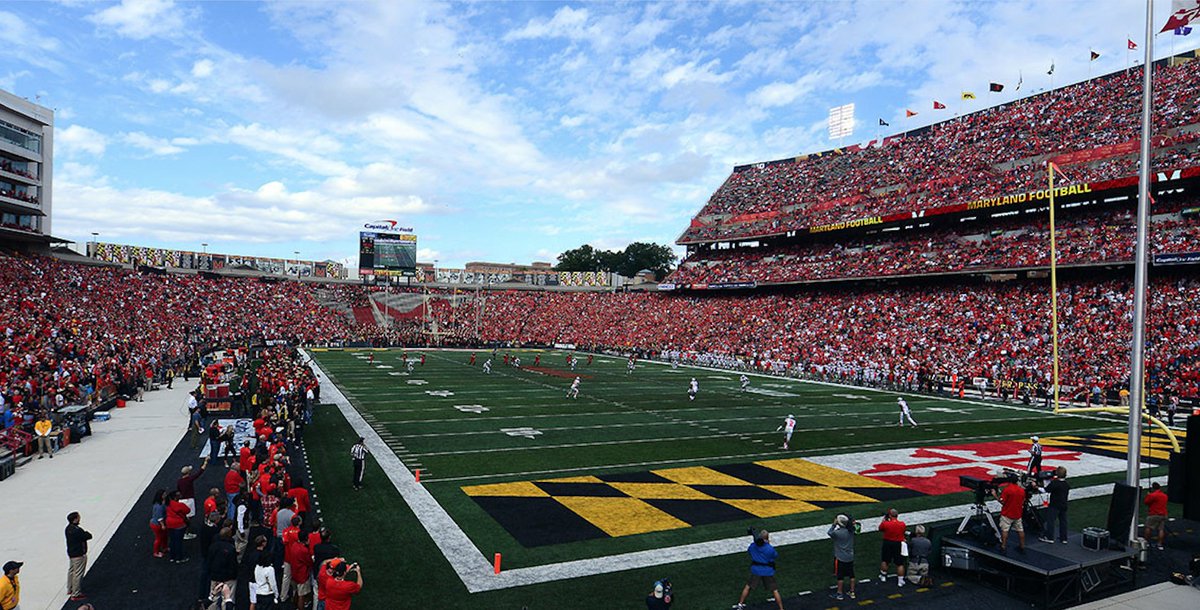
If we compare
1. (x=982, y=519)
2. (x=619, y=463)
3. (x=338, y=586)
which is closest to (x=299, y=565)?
(x=338, y=586)

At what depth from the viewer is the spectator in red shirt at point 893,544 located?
1038 centimetres

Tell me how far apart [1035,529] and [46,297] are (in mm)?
41855

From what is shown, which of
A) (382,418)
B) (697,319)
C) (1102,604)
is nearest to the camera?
(1102,604)

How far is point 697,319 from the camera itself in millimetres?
61625

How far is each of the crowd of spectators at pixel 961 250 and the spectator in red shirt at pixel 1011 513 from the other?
34535 mm

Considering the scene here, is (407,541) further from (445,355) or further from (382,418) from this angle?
(445,355)

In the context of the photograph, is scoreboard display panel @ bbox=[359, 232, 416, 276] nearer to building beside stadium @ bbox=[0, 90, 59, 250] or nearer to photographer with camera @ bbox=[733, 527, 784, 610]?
building beside stadium @ bbox=[0, 90, 59, 250]

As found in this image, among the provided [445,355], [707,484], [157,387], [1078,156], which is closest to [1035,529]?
[707,484]

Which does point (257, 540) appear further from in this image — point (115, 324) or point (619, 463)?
point (115, 324)

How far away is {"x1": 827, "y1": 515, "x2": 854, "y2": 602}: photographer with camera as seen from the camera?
9664 mm

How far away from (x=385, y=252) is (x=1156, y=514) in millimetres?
65724

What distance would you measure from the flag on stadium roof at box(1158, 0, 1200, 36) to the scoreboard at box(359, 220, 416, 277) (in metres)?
65.1

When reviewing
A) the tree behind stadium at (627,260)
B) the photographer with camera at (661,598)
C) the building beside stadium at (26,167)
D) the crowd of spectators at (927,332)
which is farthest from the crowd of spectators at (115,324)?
the tree behind stadium at (627,260)

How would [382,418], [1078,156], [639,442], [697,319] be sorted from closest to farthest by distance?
[639,442], [382,418], [1078,156], [697,319]
